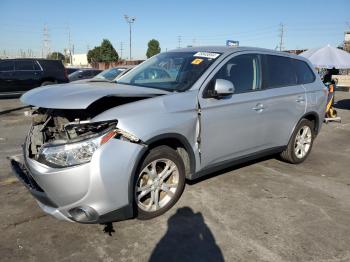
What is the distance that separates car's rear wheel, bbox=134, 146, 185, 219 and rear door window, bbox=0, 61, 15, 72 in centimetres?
1381

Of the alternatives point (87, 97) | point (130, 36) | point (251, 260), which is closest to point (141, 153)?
point (87, 97)

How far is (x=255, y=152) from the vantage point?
486cm

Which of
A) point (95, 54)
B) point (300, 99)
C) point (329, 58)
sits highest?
point (95, 54)

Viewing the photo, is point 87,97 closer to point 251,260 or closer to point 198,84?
point 198,84

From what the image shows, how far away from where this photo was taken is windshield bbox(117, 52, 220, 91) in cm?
415

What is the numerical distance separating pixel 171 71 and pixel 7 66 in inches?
518

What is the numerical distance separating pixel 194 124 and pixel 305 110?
2516 mm

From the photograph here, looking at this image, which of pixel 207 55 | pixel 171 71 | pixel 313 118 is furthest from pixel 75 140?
pixel 313 118

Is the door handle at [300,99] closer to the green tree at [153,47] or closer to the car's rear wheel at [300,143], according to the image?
the car's rear wheel at [300,143]

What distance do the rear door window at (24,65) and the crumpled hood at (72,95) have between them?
13204 millimetres

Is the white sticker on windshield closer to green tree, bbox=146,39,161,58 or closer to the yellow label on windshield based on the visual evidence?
the yellow label on windshield

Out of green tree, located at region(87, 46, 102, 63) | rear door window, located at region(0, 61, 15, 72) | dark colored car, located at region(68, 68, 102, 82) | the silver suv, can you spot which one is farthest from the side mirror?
green tree, located at region(87, 46, 102, 63)

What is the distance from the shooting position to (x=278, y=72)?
5.16 metres

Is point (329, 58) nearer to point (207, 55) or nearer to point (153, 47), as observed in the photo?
point (207, 55)
